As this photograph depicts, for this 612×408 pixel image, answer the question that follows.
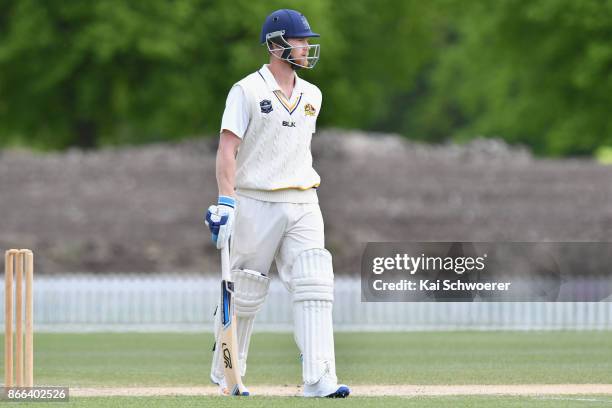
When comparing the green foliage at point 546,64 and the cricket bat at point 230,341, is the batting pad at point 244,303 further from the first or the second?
the green foliage at point 546,64

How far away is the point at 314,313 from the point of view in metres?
7.61

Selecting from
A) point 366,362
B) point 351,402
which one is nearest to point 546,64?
point 366,362

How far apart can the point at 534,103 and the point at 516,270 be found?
1321 cm

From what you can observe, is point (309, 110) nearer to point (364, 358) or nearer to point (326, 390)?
point (326, 390)

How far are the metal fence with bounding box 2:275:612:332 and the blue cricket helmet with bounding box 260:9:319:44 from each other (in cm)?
972

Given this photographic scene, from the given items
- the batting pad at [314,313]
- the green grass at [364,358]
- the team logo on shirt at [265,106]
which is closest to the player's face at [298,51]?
the team logo on shirt at [265,106]

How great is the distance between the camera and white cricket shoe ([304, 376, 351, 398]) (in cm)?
752

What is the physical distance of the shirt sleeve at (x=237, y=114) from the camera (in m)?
7.64

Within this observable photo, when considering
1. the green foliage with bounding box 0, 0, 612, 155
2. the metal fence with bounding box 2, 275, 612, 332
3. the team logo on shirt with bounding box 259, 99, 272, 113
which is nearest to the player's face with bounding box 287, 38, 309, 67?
the team logo on shirt with bounding box 259, 99, 272, 113

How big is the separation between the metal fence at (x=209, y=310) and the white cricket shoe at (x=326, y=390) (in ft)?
32.0

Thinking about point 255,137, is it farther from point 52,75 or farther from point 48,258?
point 52,75

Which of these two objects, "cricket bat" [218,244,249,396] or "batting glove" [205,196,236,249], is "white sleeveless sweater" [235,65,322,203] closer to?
"batting glove" [205,196,236,249]

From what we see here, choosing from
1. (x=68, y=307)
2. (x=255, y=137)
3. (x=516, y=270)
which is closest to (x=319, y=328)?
(x=255, y=137)

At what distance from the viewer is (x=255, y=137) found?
7.73 metres
